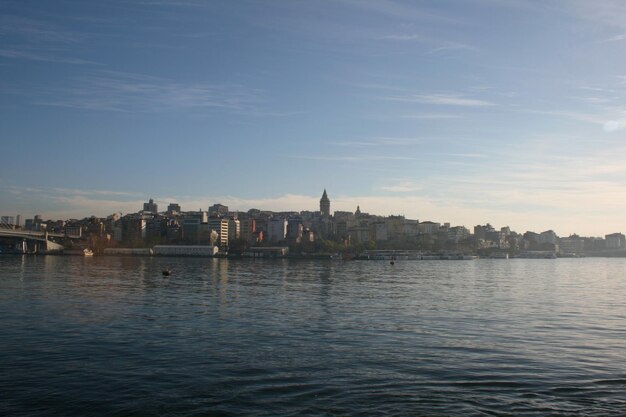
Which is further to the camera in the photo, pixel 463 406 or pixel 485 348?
pixel 485 348

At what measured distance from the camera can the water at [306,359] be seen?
19062 mm

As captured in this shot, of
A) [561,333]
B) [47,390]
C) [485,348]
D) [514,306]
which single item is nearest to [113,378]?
[47,390]

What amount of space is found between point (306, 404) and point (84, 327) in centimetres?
1983

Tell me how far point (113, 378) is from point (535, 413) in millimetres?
15483

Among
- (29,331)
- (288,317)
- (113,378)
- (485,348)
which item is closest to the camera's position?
(113,378)

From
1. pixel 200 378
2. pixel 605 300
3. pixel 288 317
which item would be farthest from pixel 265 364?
pixel 605 300

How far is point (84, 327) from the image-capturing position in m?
33.4

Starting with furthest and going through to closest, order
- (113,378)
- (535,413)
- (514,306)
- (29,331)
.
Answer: (514,306)
(29,331)
(113,378)
(535,413)

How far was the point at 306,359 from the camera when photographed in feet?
83.0

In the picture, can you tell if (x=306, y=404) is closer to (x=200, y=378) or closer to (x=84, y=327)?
(x=200, y=378)

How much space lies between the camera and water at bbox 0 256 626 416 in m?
19.1

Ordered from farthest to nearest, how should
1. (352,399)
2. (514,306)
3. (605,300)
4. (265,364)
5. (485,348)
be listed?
(605,300)
(514,306)
(485,348)
(265,364)
(352,399)

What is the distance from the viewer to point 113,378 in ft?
72.1

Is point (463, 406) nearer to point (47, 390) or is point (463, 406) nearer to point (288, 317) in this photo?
point (47, 390)
